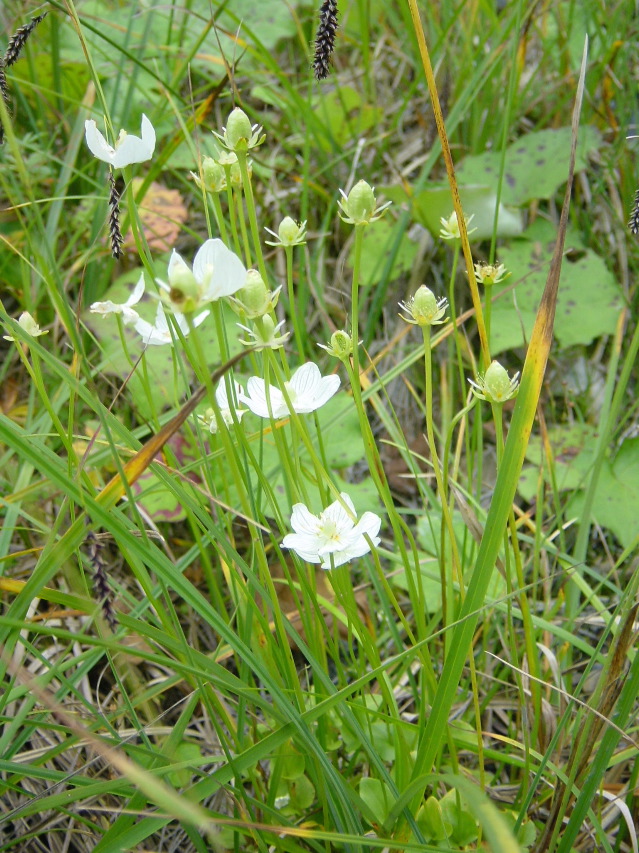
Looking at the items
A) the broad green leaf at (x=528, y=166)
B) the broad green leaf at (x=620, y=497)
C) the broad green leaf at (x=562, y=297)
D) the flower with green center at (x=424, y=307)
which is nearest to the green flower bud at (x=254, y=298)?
the flower with green center at (x=424, y=307)

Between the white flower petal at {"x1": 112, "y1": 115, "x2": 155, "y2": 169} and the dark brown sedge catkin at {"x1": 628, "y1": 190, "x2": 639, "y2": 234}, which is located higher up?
the white flower petal at {"x1": 112, "y1": 115, "x2": 155, "y2": 169}

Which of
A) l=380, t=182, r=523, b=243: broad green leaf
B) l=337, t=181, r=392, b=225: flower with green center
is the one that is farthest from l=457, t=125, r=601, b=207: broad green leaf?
l=337, t=181, r=392, b=225: flower with green center

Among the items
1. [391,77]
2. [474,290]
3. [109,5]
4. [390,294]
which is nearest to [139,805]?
[474,290]

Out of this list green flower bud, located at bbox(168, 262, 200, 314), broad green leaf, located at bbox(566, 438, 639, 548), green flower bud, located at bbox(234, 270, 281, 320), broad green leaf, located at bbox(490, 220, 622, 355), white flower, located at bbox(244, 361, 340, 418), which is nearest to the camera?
green flower bud, located at bbox(168, 262, 200, 314)

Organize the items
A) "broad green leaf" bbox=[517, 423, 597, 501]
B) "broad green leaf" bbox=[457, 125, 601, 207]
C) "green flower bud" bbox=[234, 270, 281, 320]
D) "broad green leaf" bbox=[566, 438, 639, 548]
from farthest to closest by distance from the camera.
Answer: "broad green leaf" bbox=[457, 125, 601, 207] → "broad green leaf" bbox=[517, 423, 597, 501] → "broad green leaf" bbox=[566, 438, 639, 548] → "green flower bud" bbox=[234, 270, 281, 320]

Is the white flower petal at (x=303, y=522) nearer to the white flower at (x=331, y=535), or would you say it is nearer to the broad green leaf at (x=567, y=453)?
the white flower at (x=331, y=535)

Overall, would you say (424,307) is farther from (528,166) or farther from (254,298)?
(528,166)

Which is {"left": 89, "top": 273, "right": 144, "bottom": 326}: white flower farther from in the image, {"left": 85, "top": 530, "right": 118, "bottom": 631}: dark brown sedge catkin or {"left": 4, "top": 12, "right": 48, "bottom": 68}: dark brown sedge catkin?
{"left": 85, "top": 530, "right": 118, "bottom": 631}: dark brown sedge catkin
